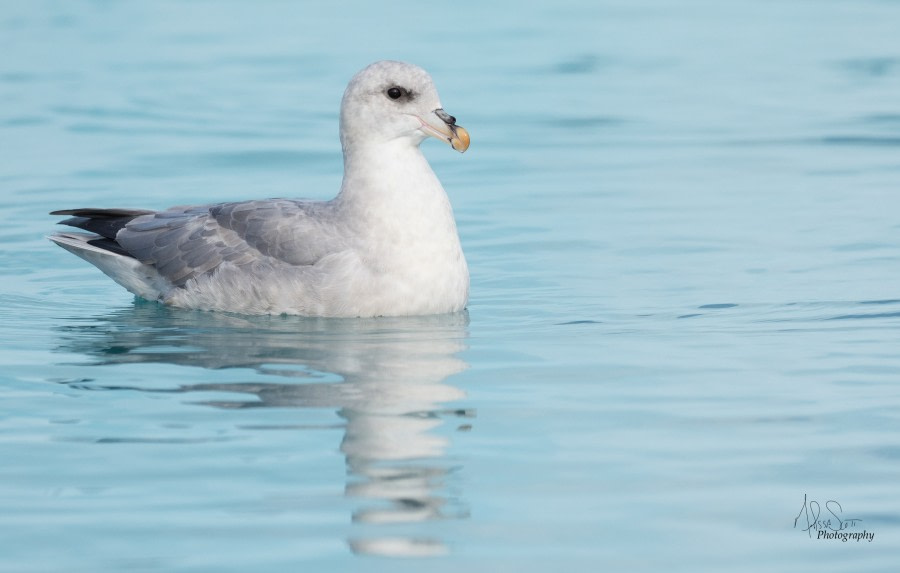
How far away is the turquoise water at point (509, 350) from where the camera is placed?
243 inches

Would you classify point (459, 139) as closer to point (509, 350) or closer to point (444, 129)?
point (444, 129)

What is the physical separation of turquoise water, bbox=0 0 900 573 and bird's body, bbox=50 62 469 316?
19 centimetres

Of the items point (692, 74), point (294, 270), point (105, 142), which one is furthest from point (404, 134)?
point (692, 74)

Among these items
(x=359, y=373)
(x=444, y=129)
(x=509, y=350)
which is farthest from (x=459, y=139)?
(x=359, y=373)

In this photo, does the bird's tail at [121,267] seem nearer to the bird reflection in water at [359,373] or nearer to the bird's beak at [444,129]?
the bird reflection in water at [359,373]

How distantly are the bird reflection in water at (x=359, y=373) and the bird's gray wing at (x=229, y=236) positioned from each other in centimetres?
30

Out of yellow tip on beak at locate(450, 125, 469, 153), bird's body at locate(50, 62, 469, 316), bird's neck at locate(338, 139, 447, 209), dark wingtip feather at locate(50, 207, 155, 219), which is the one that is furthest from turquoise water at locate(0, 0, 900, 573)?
yellow tip on beak at locate(450, 125, 469, 153)

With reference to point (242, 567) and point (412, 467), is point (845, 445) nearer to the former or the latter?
point (412, 467)

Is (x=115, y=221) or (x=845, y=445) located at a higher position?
(x=115, y=221)

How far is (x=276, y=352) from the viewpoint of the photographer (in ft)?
28.9

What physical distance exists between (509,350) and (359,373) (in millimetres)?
907

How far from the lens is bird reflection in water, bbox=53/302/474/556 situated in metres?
6.45

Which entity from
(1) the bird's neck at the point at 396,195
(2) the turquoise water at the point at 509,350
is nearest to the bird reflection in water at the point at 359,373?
(2) the turquoise water at the point at 509,350

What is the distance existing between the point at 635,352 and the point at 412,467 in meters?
2.26
